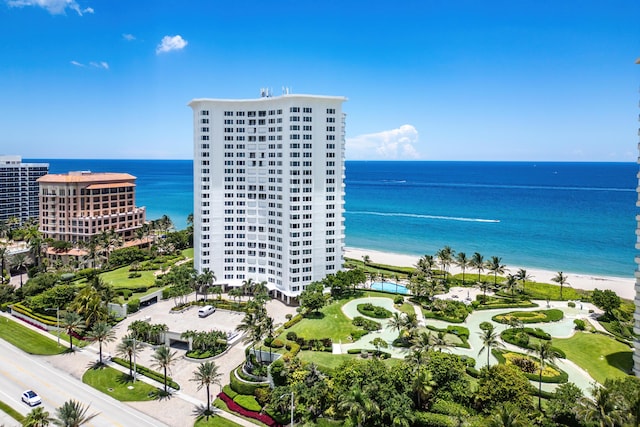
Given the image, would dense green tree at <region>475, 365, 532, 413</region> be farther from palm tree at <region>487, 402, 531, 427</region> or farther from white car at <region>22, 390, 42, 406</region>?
white car at <region>22, 390, 42, 406</region>

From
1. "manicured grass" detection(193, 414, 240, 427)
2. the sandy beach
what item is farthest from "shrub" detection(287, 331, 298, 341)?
the sandy beach

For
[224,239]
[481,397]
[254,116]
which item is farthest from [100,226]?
[481,397]

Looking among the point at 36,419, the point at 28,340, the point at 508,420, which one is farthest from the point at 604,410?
the point at 28,340

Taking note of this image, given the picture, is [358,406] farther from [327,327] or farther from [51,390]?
[51,390]

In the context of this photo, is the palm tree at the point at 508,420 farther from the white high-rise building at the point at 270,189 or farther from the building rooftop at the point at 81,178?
the building rooftop at the point at 81,178

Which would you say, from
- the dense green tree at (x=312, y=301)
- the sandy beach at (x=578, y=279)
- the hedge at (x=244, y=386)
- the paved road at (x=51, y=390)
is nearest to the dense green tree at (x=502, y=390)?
the hedge at (x=244, y=386)

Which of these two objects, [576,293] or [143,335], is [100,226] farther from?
[576,293]
